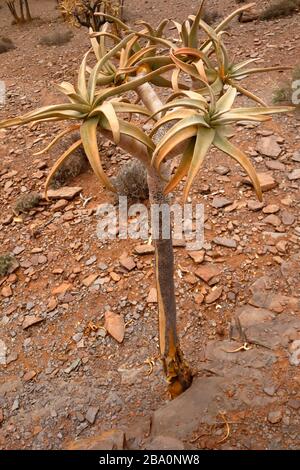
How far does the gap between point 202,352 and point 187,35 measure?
1.92 metres

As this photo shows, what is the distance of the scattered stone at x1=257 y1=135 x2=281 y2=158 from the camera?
13.5 ft

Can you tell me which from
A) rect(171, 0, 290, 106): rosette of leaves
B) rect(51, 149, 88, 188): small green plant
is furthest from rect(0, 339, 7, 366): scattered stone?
rect(171, 0, 290, 106): rosette of leaves

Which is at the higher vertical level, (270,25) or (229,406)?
(270,25)

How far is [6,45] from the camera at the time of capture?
8562 mm

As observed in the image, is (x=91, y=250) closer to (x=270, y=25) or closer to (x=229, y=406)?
(x=229, y=406)

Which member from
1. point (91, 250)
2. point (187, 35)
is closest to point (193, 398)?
point (91, 250)

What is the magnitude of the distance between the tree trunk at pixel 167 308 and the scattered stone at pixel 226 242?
125 cm

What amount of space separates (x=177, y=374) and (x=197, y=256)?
3.83 ft

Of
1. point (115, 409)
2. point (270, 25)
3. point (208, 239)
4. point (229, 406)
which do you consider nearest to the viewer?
point (229, 406)

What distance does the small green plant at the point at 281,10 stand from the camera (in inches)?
280

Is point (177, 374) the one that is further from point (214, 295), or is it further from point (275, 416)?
point (214, 295)

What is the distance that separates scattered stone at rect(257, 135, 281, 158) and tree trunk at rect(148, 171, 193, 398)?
247 centimetres

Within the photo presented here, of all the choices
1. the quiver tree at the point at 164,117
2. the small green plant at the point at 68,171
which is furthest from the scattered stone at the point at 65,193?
the quiver tree at the point at 164,117
